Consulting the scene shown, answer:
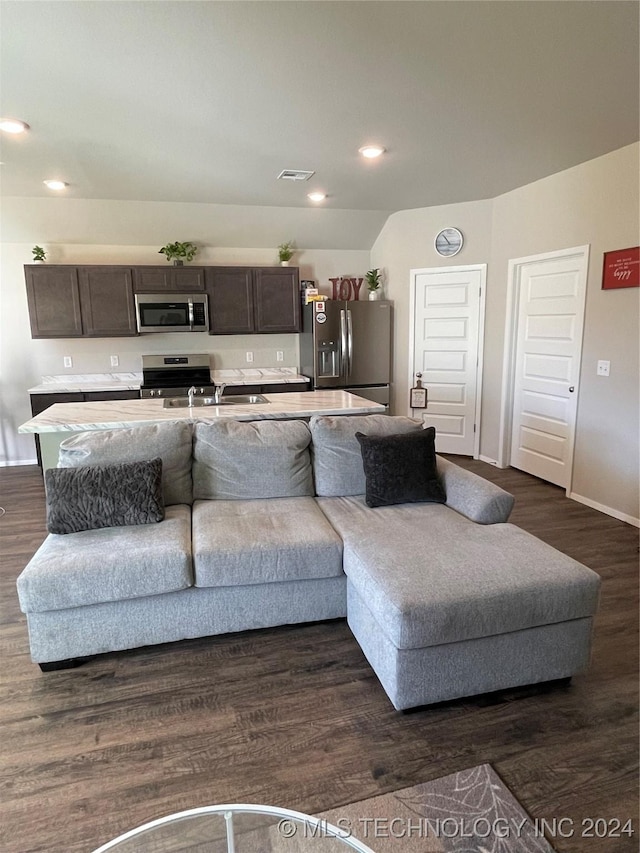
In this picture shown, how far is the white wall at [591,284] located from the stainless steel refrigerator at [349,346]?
1.06 meters

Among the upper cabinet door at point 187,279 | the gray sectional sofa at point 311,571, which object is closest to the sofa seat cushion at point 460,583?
the gray sectional sofa at point 311,571

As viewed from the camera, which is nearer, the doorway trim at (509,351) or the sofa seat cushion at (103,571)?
the sofa seat cushion at (103,571)

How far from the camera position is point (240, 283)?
18.2 ft

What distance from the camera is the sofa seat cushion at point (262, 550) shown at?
2.21 metres

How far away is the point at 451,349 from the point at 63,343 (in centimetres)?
430

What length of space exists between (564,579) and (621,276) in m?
2.71

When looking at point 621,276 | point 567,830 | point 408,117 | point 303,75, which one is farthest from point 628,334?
point 567,830

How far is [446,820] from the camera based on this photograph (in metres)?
1.51

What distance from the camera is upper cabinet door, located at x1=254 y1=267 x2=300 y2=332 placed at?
5609 mm

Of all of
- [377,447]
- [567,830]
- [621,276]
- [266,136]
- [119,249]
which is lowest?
[567,830]

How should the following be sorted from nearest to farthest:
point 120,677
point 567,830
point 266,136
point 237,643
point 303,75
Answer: point 567,830, point 120,677, point 237,643, point 303,75, point 266,136

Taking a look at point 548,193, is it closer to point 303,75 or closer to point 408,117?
point 408,117

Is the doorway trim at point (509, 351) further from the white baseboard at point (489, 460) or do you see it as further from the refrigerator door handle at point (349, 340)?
the refrigerator door handle at point (349, 340)

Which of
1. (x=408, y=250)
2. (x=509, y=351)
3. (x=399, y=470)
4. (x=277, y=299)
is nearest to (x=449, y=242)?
(x=408, y=250)
